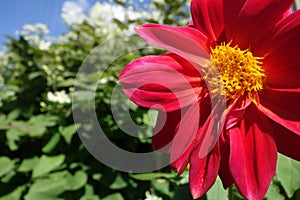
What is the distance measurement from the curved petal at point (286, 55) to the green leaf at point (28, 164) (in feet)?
4.20

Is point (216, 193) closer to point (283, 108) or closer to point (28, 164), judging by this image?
point (283, 108)

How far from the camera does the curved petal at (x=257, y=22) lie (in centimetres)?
37

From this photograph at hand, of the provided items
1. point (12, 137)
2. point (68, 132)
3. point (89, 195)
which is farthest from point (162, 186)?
point (12, 137)

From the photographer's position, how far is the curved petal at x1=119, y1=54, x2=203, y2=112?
38 cm

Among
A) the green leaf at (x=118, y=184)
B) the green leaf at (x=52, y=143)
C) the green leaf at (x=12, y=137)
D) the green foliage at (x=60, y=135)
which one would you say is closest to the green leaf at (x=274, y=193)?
the green foliage at (x=60, y=135)

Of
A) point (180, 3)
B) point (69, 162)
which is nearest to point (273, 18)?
point (69, 162)

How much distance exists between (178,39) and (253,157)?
15 cm

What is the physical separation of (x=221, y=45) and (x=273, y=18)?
7 cm

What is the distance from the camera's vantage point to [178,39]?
1.30 ft

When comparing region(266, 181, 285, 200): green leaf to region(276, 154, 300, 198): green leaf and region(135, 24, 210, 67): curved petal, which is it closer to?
region(276, 154, 300, 198): green leaf

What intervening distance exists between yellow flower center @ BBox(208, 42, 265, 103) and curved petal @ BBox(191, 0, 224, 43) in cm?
2

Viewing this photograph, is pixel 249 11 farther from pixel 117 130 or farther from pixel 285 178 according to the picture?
pixel 117 130

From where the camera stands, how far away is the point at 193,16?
41 cm

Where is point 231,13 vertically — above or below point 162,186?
above
